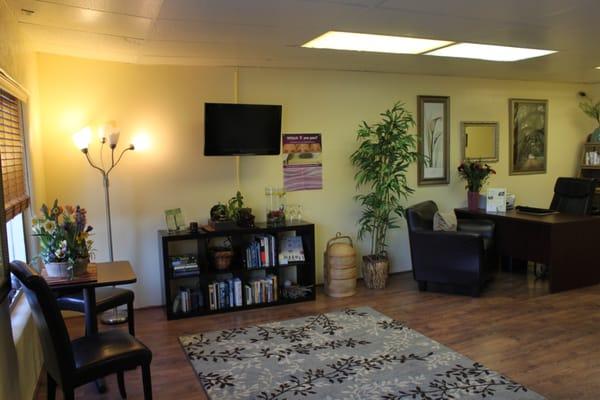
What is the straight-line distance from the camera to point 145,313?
176 inches

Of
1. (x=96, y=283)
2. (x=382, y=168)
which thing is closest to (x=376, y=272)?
(x=382, y=168)

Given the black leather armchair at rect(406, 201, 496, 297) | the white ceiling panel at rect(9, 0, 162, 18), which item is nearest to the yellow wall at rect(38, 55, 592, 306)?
the black leather armchair at rect(406, 201, 496, 297)

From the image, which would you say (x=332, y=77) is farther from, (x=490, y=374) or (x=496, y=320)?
(x=490, y=374)

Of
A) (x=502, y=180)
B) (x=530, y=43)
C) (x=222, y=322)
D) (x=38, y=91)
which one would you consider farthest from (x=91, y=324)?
(x=502, y=180)

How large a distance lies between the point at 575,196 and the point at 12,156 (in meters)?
5.88

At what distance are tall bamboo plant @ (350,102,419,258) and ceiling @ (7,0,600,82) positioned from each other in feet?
2.45

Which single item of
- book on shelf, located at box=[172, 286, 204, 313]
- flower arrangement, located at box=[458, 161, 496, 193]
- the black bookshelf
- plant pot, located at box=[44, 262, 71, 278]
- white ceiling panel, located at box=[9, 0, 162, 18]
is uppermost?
white ceiling panel, located at box=[9, 0, 162, 18]

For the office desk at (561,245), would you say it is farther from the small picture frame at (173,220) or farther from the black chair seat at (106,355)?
the black chair seat at (106,355)

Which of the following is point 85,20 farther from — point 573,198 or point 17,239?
point 573,198

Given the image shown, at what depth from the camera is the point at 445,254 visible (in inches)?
189

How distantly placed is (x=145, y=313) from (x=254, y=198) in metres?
1.55

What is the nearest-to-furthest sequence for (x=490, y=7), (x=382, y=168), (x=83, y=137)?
1. (x=490, y=7)
2. (x=83, y=137)
3. (x=382, y=168)

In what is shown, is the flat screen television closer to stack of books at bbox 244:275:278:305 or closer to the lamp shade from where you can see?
the lamp shade

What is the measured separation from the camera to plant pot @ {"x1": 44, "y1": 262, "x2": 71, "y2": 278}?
2.72 m
